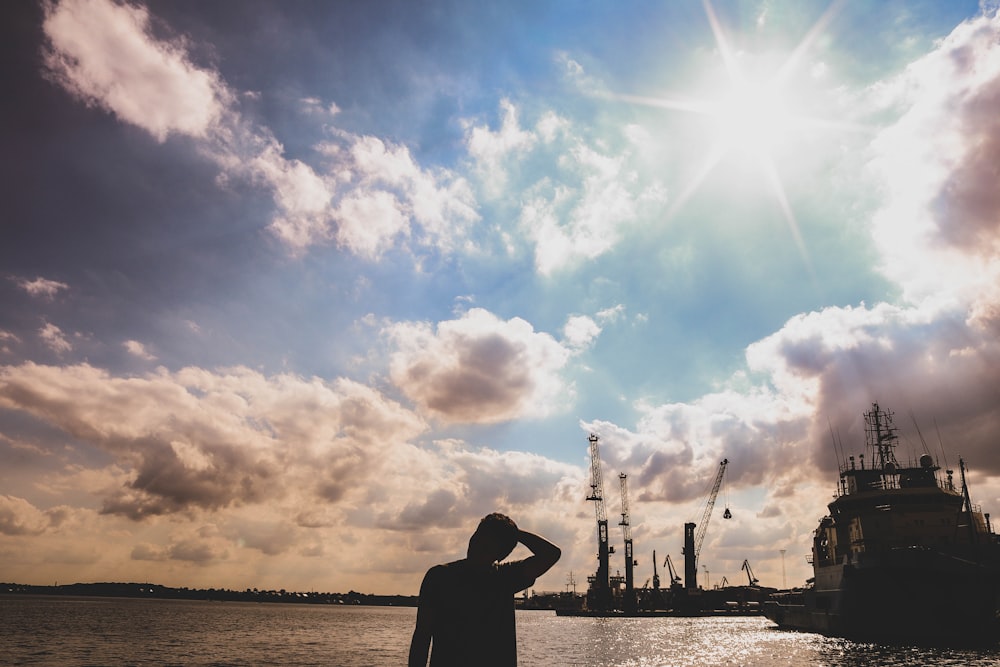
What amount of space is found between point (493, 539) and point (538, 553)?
24.0 inches

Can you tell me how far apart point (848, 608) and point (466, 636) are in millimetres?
55341

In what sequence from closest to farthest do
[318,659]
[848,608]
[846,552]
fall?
1. [848,608]
2. [318,659]
3. [846,552]

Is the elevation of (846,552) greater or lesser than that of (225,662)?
greater

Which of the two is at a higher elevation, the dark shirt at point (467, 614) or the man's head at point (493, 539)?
the man's head at point (493, 539)

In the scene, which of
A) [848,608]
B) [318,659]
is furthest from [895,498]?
[318,659]

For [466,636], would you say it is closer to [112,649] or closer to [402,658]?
[402,658]

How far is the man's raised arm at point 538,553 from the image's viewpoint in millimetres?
4965

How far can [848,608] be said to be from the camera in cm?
4850

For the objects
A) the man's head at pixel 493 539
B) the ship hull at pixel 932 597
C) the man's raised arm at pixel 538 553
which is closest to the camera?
the man's head at pixel 493 539

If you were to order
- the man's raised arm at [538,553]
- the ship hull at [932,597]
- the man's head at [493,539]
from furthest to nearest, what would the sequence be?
1. the ship hull at [932,597]
2. the man's raised arm at [538,553]
3. the man's head at [493,539]

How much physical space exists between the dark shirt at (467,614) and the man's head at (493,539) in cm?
11

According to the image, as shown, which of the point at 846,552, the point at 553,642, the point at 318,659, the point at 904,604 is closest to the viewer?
the point at 904,604

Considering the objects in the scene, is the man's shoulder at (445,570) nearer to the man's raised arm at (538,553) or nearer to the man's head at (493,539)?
the man's head at (493,539)

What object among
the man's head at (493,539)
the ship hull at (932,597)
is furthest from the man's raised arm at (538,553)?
the ship hull at (932,597)
